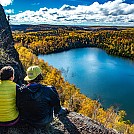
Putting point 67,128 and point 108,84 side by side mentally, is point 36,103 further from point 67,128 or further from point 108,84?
point 108,84

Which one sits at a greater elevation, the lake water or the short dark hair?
the short dark hair

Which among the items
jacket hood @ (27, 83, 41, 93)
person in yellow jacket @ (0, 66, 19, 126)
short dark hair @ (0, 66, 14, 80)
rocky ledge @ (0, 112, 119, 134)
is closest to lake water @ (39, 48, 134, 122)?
rocky ledge @ (0, 112, 119, 134)

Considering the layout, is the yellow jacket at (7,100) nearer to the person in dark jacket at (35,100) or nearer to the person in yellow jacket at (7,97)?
the person in yellow jacket at (7,97)

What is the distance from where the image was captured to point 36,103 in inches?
280

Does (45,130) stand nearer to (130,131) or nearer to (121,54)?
(130,131)

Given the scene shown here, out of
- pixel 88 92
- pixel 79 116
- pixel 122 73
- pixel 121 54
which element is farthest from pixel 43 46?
pixel 79 116

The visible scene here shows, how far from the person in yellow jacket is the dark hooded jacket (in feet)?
0.64

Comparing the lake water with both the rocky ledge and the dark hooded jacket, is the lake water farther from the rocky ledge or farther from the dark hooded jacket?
the dark hooded jacket

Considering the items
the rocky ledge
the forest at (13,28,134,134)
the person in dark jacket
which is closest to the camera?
the person in dark jacket

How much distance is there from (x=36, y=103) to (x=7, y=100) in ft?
2.48

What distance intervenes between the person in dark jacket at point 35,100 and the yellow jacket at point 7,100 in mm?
198

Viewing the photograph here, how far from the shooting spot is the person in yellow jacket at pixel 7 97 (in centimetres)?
652

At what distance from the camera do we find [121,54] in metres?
145

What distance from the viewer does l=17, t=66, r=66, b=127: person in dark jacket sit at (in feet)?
22.8
